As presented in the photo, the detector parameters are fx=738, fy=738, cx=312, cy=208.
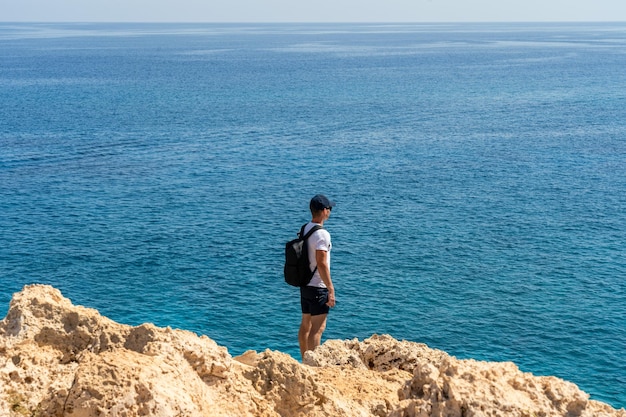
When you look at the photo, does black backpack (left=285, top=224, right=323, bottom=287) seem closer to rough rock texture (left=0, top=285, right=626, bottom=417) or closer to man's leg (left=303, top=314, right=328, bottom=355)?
man's leg (left=303, top=314, right=328, bottom=355)

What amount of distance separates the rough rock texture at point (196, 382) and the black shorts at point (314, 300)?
236cm

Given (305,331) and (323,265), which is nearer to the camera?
(323,265)

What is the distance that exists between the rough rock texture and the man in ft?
7.44

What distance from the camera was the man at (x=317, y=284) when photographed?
11906mm

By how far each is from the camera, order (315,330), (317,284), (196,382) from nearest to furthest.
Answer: (196,382), (317,284), (315,330)

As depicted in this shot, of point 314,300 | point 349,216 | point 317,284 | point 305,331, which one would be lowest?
point 349,216

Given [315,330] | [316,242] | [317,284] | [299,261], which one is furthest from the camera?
[315,330]

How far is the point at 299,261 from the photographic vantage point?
39.9 ft

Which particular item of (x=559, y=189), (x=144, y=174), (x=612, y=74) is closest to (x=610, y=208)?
(x=559, y=189)

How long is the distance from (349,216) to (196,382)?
168 ft

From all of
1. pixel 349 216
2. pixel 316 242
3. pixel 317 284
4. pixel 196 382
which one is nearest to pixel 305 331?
pixel 317 284

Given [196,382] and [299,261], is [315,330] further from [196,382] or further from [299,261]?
[196,382]

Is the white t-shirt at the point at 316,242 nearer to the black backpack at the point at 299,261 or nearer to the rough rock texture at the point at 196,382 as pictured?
the black backpack at the point at 299,261

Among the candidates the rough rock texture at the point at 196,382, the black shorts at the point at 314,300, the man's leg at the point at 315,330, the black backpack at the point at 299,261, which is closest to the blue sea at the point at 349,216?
the man's leg at the point at 315,330
